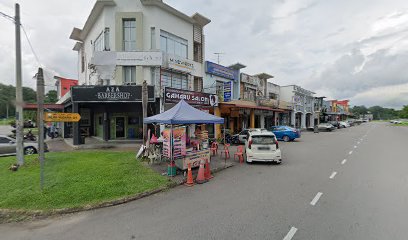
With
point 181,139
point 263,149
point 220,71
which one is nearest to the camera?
point 181,139

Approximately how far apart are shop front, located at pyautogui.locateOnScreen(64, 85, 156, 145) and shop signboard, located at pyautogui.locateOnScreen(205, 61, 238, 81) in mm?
7232


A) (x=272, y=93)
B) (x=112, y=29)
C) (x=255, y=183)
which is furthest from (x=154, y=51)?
(x=272, y=93)

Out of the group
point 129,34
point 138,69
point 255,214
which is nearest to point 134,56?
point 138,69

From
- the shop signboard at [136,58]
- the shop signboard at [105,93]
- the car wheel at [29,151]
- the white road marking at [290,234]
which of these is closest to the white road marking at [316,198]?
the white road marking at [290,234]

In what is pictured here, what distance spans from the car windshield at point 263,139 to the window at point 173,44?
35.0 feet

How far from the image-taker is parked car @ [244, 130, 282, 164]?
10.1 metres

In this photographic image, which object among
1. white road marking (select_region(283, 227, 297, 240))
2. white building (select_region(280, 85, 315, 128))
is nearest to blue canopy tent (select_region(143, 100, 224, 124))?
white road marking (select_region(283, 227, 297, 240))

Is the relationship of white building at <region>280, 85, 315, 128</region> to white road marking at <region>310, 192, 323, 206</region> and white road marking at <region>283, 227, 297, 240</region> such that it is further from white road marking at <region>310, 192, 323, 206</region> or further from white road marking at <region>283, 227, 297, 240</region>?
white road marking at <region>283, 227, 297, 240</region>

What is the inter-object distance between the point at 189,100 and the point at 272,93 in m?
24.1

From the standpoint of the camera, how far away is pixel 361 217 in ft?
15.1

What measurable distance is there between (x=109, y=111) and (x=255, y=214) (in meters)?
17.5

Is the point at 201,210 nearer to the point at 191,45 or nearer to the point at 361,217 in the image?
the point at 361,217

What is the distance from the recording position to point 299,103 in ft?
141

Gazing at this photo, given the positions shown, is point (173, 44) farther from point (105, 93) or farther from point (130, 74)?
point (105, 93)
